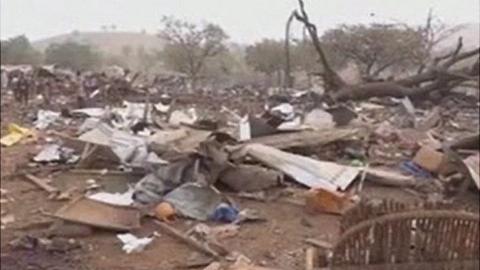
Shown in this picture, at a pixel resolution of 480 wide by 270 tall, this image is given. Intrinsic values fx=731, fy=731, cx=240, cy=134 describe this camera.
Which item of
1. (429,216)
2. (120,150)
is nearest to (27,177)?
(120,150)

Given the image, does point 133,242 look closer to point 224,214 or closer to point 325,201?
point 224,214

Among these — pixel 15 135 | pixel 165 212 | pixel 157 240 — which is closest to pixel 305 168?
pixel 165 212

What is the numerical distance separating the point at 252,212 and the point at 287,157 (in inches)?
30.0

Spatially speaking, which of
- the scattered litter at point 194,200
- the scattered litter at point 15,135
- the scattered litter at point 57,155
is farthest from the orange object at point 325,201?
the scattered litter at point 15,135

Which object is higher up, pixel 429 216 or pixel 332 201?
pixel 429 216

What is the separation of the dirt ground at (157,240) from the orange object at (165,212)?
0.16ft

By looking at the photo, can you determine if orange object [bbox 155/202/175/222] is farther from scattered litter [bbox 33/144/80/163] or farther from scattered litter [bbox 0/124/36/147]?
scattered litter [bbox 0/124/36/147]

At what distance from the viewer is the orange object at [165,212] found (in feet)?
11.2

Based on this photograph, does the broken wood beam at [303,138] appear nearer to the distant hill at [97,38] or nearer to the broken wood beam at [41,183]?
the distant hill at [97,38]

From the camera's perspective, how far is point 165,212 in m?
3.43

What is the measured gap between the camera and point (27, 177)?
427 cm

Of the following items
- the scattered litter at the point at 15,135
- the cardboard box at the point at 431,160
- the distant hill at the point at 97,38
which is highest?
the distant hill at the point at 97,38

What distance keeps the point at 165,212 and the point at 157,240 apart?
333 millimetres

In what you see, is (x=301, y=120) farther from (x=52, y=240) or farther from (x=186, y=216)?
(x=52, y=240)
